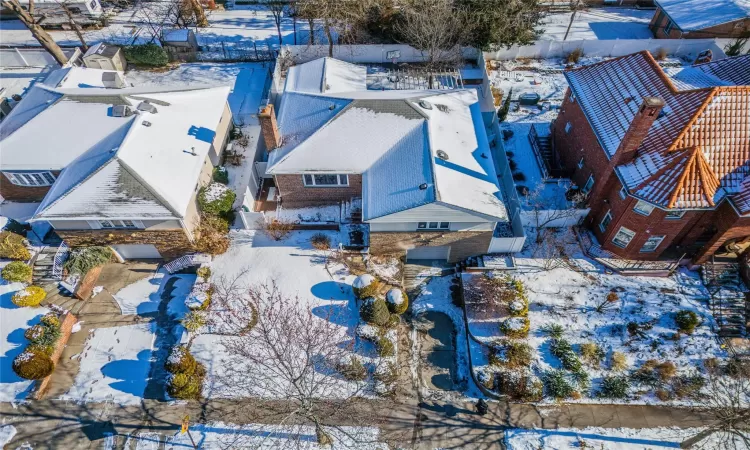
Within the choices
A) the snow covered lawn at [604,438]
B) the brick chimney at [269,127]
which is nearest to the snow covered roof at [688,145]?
the snow covered lawn at [604,438]

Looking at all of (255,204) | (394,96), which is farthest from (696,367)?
(255,204)

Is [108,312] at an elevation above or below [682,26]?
below

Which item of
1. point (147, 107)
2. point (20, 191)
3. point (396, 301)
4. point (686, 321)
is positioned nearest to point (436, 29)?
point (147, 107)

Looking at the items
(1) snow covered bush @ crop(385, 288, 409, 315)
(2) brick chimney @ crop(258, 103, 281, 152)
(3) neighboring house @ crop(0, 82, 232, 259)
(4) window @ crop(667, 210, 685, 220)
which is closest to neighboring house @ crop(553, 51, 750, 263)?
(4) window @ crop(667, 210, 685, 220)

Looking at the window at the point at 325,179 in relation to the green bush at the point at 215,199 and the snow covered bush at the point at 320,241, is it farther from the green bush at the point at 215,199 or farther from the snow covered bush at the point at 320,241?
the green bush at the point at 215,199

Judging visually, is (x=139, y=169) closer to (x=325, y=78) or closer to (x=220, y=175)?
(x=220, y=175)

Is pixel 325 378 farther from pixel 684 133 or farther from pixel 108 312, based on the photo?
pixel 684 133
